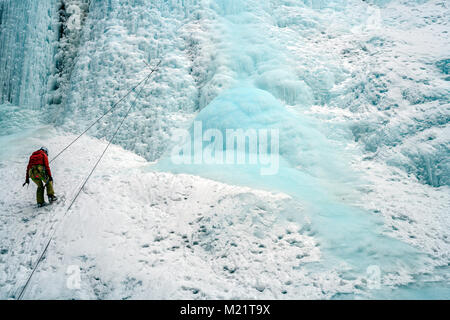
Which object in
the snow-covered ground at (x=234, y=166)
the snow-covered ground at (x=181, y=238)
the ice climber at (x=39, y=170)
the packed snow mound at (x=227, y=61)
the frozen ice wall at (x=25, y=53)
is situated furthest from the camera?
the frozen ice wall at (x=25, y=53)

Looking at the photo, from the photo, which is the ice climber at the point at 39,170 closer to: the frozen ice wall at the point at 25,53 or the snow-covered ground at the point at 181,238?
the snow-covered ground at the point at 181,238

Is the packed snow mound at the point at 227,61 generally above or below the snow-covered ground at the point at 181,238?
above

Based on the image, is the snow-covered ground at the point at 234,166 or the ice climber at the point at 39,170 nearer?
the snow-covered ground at the point at 234,166

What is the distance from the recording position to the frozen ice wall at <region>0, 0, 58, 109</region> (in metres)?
7.76

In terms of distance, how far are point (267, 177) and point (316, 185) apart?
0.92 metres

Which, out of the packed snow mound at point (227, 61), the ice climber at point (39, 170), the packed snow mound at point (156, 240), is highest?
the packed snow mound at point (227, 61)

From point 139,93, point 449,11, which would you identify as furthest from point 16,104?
point 449,11

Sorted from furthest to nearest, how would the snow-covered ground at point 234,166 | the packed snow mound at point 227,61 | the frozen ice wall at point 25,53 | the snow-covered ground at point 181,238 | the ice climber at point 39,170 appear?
the frozen ice wall at point 25,53 < the packed snow mound at point 227,61 < the ice climber at point 39,170 < the snow-covered ground at point 234,166 < the snow-covered ground at point 181,238

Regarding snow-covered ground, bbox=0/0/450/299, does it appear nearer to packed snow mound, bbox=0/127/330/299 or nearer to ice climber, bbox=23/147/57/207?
packed snow mound, bbox=0/127/330/299

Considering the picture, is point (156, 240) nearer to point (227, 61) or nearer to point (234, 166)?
point (234, 166)

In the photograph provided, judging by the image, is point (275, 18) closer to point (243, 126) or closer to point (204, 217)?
point (243, 126)

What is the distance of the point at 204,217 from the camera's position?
4.66m

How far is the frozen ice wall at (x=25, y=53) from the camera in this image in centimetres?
776

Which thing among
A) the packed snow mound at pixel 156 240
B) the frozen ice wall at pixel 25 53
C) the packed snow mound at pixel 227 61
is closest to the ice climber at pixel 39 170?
the packed snow mound at pixel 156 240
